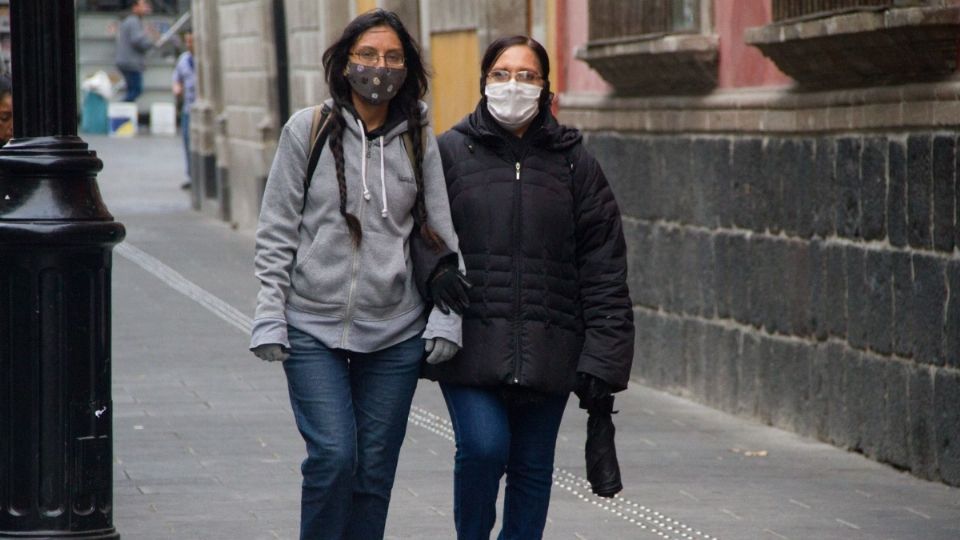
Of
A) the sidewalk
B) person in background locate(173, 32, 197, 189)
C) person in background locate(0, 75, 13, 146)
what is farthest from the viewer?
person in background locate(173, 32, 197, 189)

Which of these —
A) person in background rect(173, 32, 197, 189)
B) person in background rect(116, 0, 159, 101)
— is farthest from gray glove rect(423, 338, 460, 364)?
person in background rect(116, 0, 159, 101)

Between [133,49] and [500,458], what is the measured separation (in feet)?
104

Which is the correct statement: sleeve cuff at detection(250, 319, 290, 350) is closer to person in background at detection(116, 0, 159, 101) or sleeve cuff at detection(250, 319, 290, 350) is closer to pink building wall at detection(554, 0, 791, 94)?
pink building wall at detection(554, 0, 791, 94)

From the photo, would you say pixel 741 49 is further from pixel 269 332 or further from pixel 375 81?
pixel 269 332

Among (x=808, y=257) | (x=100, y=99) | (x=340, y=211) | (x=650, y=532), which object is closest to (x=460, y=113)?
(x=808, y=257)

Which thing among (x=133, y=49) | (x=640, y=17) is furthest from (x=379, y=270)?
(x=133, y=49)

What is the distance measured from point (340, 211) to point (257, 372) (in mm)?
6227

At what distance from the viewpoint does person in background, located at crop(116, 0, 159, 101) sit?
1419 inches

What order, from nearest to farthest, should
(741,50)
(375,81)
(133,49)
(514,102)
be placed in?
1. (375,81)
2. (514,102)
3. (741,50)
4. (133,49)

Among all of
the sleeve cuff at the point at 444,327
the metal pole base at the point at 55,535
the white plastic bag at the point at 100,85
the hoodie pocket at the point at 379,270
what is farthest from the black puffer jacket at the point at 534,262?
the white plastic bag at the point at 100,85

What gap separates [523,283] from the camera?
5.55 metres

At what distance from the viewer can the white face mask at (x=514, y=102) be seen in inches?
218

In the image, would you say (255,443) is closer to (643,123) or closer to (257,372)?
(257,372)

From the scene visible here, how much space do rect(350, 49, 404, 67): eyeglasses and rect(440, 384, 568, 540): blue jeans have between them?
2.84 ft
